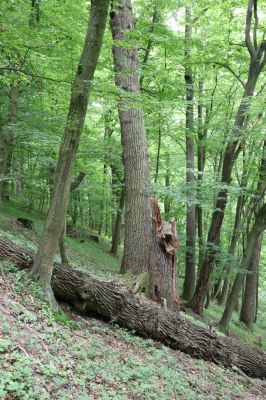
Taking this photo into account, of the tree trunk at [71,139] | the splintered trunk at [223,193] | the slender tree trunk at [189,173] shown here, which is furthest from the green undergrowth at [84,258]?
the tree trunk at [71,139]

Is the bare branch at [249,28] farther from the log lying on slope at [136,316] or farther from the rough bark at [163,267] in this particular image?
the log lying on slope at [136,316]

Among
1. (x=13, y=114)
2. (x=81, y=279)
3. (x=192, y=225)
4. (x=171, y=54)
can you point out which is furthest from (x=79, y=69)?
(x=192, y=225)

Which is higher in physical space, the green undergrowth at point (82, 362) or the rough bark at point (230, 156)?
the rough bark at point (230, 156)

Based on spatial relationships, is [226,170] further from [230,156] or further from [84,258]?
[84,258]

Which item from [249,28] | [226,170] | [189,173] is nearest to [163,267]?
[226,170]

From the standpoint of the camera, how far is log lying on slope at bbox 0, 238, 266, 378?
5996 mm

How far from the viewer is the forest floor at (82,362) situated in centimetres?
329

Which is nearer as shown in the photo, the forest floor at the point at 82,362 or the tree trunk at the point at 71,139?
the forest floor at the point at 82,362

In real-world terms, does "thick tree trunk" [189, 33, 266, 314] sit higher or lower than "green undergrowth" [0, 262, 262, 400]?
higher

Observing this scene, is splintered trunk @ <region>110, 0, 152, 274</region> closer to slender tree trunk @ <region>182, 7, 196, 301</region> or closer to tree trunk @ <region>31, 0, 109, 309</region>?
tree trunk @ <region>31, 0, 109, 309</region>

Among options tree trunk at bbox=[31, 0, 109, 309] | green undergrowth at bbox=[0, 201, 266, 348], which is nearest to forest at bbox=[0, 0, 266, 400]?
tree trunk at bbox=[31, 0, 109, 309]

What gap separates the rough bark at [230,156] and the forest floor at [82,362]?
4898mm

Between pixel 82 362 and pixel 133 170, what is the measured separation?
489 centimetres

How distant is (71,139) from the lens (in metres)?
5.07
